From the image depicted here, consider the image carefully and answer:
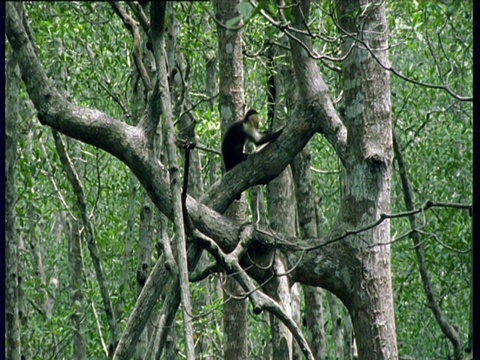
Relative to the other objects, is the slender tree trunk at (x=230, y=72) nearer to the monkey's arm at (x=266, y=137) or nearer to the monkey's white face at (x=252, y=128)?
the monkey's arm at (x=266, y=137)

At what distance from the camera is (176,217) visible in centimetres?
430

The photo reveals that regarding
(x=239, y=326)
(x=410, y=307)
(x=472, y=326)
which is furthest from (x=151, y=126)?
(x=410, y=307)

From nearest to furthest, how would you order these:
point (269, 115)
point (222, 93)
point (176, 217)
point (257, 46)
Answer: point (176, 217) < point (222, 93) < point (269, 115) < point (257, 46)

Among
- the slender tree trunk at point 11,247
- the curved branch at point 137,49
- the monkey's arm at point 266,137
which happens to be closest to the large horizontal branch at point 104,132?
the curved branch at point 137,49

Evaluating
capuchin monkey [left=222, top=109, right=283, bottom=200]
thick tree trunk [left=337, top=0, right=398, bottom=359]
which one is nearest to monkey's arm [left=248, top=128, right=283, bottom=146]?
capuchin monkey [left=222, top=109, right=283, bottom=200]

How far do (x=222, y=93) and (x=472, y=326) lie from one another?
4583 mm

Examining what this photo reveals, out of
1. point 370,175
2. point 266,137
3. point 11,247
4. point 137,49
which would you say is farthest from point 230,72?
point 11,247

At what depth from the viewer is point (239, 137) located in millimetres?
7676

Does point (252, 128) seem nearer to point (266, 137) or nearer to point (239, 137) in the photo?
point (239, 137)

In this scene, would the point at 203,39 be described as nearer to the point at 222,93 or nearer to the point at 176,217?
the point at 222,93

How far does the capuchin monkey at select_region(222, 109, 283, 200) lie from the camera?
23.9 feet

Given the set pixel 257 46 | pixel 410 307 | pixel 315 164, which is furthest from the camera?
pixel 410 307

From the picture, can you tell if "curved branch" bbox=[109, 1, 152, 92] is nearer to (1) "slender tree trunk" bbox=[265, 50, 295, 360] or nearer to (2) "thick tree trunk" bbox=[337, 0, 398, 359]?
(2) "thick tree trunk" bbox=[337, 0, 398, 359]

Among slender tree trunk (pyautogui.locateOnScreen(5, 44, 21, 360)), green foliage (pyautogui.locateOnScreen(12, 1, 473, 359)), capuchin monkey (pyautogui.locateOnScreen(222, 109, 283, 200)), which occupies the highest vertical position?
green foliage (pyautogui.locateOnScreen(12, 1, 473, 359))
